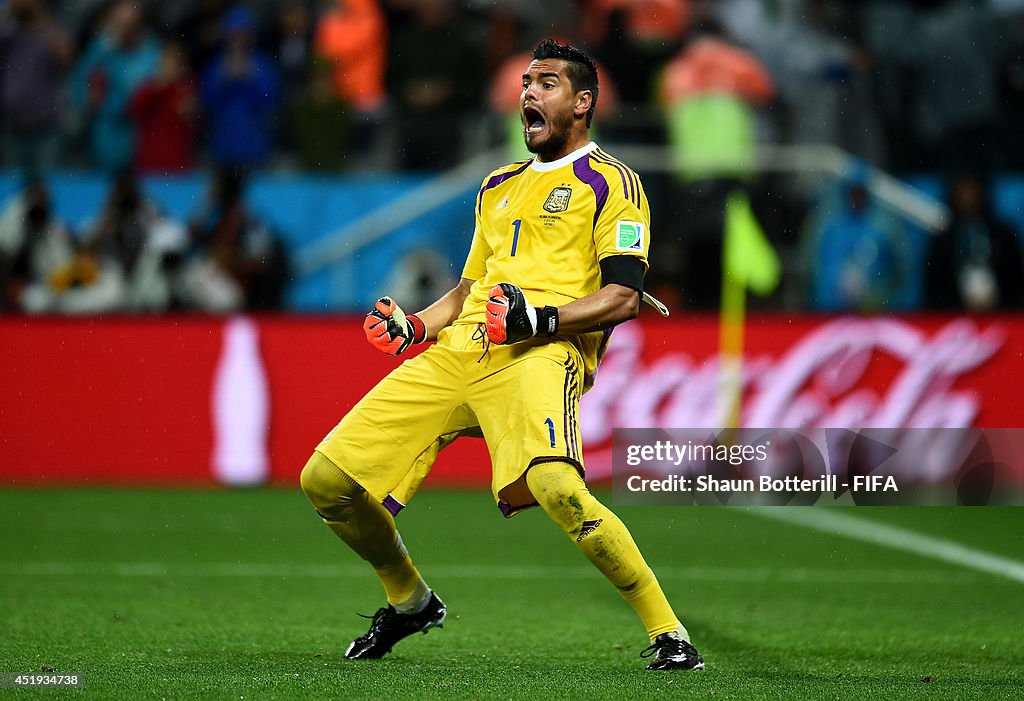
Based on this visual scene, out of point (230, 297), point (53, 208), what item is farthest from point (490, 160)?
point (53, 208)

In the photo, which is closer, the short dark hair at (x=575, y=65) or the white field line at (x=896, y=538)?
the short dark hair at (x=575, y=65)

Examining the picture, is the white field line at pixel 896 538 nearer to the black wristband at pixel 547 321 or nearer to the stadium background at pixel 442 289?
the stadium background at pixel 442 289

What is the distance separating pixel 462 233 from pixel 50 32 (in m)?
4.22

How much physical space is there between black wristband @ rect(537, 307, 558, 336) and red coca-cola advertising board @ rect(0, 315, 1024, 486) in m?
6.50

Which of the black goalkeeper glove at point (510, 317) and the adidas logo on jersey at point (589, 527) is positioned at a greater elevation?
the black goalkeeper glove at point (510, 317)

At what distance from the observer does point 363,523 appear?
5.96 metres

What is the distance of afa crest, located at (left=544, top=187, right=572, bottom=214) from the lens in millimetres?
5816

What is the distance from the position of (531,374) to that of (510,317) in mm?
347

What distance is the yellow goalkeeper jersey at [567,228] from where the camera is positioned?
226 inches

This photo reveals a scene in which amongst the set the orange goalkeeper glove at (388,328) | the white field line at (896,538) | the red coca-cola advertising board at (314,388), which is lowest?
the white field line at (896,538)

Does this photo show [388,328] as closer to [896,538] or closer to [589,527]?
[589,527]

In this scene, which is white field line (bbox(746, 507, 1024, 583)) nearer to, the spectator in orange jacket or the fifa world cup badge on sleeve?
the fifa world cup badge on sleeve

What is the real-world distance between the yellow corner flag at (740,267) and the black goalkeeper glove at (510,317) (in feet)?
23.2

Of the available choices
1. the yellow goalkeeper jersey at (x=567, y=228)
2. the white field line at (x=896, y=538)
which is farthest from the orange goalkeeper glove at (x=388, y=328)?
the white field line at (x=896, y=538)
